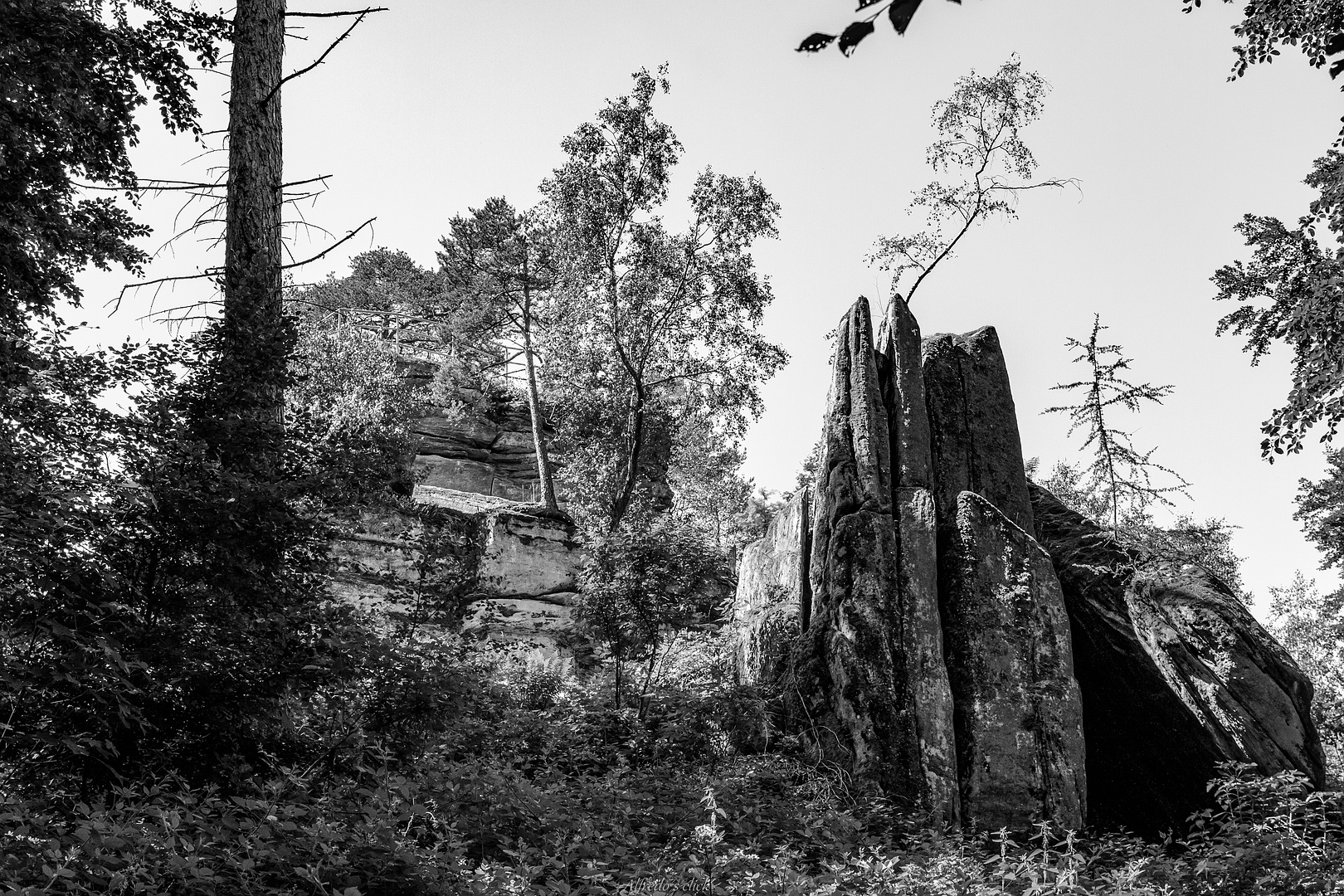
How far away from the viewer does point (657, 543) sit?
40.8ft

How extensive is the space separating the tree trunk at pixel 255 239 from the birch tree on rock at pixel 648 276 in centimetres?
1314

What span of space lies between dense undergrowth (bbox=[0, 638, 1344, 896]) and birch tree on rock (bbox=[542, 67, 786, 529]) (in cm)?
1232

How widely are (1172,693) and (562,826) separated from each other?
8.13 meters

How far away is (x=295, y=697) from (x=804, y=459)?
29.4 m

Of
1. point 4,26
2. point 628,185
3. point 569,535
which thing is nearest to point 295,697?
point 4,26

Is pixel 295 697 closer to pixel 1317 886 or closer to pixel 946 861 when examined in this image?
pixel 946 861

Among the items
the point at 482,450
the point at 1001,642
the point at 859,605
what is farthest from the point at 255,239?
the point at 482,450

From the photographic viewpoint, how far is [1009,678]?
34.0ft

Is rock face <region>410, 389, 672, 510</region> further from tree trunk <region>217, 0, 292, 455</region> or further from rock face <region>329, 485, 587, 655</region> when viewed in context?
tree trunk <region>217, 0, 292, 455</region>

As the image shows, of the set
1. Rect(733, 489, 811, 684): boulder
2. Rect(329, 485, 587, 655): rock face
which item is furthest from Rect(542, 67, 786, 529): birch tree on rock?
Rect(733, 489, 811, 684): boulder

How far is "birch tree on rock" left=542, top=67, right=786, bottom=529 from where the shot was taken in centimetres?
2194

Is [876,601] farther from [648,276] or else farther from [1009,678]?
[648,276]

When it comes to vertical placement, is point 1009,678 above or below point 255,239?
below

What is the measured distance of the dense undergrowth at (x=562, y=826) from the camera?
167 inches
